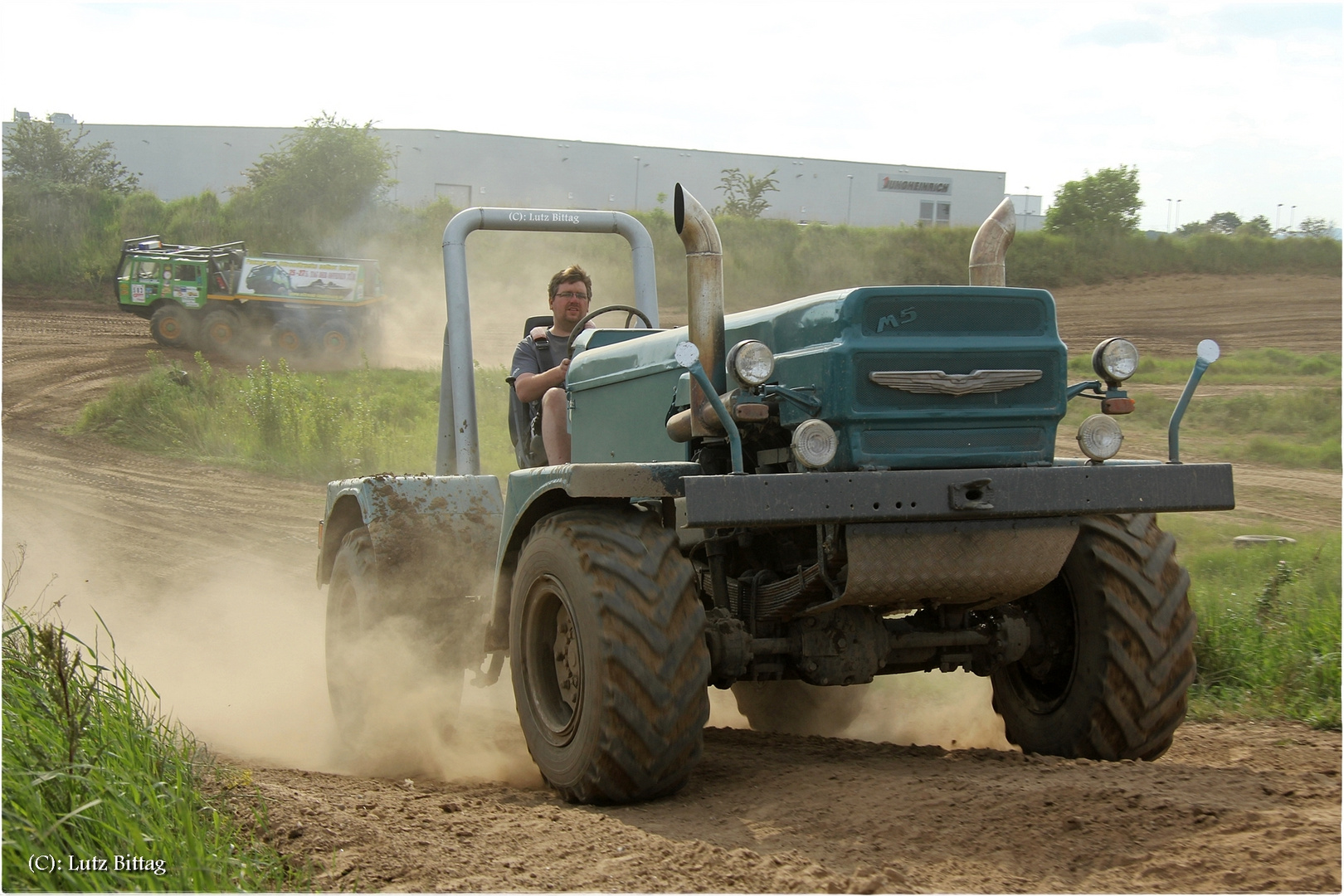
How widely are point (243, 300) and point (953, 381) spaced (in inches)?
902

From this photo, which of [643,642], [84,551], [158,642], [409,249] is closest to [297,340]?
[409,249]

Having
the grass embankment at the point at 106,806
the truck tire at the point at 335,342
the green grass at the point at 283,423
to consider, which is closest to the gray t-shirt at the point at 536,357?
the grass embankment at the point at 106,806

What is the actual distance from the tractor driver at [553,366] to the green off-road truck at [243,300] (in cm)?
1944

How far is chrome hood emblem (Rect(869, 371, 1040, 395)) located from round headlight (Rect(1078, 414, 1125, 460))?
0.86 ft

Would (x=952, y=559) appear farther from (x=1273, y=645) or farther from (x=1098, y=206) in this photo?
(x=1098, y=206)

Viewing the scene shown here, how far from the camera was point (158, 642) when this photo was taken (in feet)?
28.1

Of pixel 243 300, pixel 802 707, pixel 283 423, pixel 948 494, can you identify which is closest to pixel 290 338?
pixel 243 300

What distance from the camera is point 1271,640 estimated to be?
6.53 meters

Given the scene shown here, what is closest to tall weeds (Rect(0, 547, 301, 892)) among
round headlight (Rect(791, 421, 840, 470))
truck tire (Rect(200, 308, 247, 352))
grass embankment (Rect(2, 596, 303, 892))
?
grass embankment (Rect(2, 596, 303, 892))

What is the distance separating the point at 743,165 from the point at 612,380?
40.0 m

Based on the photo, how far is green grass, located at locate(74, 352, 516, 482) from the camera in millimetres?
15617

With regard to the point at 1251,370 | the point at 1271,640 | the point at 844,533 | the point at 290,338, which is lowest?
the point at 1271,640

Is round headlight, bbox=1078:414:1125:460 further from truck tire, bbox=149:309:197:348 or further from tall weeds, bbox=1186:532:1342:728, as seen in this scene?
truck tire, bbox=149:309:197:348

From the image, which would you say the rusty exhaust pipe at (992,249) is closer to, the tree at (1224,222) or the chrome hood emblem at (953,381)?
the chrome hood emblem at (953,381)
